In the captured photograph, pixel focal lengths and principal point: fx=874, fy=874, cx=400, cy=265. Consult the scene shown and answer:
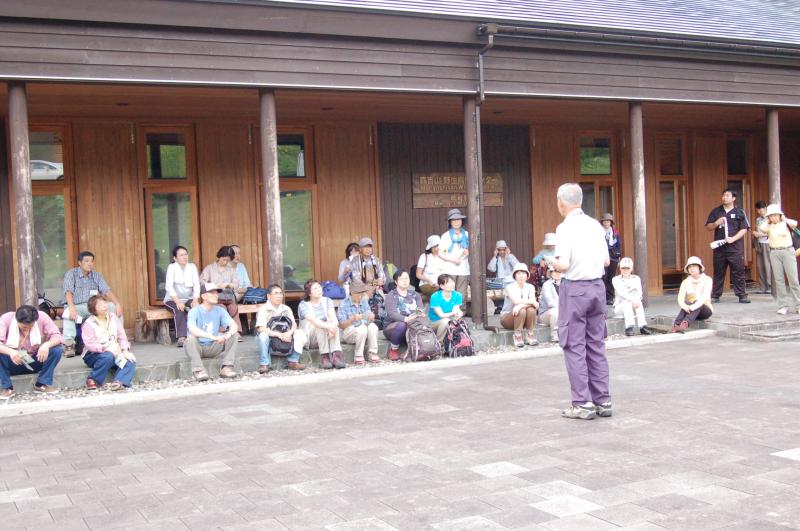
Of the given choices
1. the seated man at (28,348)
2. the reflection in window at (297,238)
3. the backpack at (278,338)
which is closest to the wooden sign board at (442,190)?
the reflection in window at (297,238)

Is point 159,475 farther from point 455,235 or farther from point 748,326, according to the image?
point 748,326

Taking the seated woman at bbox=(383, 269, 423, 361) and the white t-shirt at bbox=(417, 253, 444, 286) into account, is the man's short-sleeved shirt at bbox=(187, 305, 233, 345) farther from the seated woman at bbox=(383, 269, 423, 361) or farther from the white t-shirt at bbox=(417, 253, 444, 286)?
the white t-shirt at bbox=(417, 253, 444, 286)

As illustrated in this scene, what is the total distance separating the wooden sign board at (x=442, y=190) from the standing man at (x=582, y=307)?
283 inches

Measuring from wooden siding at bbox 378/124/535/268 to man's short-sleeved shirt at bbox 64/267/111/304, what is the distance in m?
4.87

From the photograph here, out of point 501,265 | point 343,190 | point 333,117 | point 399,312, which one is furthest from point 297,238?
point 399,312

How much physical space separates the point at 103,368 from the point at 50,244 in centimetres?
389

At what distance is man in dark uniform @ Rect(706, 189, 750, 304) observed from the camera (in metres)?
13.5

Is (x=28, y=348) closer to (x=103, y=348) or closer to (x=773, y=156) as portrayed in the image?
(x=103, y=348)

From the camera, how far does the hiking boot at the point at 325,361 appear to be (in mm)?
9617

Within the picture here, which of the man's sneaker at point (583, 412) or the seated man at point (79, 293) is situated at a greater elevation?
the seated man at point (79, 293)

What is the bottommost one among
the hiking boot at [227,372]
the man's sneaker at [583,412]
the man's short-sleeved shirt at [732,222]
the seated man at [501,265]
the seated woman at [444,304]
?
the man's sneaker at [583,412]

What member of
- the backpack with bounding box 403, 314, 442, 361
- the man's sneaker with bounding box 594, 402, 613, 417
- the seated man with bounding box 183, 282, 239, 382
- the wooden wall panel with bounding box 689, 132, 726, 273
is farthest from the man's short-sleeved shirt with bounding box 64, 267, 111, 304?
the wooden wall panel with bounding box 689, 132, 726, 273

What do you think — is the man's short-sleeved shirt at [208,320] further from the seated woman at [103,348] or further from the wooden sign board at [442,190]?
the wooden sign board at [442,190]

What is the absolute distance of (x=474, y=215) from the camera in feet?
37.2
